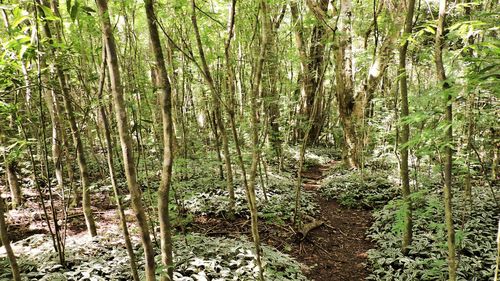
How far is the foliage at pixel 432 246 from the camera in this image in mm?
5023

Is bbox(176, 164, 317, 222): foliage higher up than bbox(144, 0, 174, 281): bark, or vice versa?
bbox(144, 0, 174, 281): bark

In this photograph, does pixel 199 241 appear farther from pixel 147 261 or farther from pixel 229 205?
pixel 147 261

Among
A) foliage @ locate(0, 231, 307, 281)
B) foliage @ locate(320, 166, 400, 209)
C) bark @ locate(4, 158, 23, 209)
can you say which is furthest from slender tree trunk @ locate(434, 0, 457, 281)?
bark @ locate(4, 158, 23, 209)

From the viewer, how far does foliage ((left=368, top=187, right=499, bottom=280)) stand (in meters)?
5.02

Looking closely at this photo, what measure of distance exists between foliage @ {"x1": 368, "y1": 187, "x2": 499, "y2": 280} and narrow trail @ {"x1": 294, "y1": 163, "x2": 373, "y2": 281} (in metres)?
0.33

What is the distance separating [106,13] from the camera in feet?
7.73

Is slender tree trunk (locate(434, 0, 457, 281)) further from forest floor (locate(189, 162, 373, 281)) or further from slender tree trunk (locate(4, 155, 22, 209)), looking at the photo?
slender tree trunk (locate(4, 155, 22, 209))

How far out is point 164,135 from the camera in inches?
113

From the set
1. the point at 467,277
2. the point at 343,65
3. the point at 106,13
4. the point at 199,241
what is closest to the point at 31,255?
the point at 199,241

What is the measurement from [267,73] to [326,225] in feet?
22.9

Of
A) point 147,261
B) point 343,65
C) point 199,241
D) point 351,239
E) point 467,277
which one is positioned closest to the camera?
point 147,261

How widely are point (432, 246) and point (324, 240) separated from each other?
7.24 feet

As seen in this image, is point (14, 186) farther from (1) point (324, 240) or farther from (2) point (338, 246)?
(2) point (338, 246)

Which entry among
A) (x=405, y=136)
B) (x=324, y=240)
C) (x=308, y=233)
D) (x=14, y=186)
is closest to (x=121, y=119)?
(x=405, y=136)
